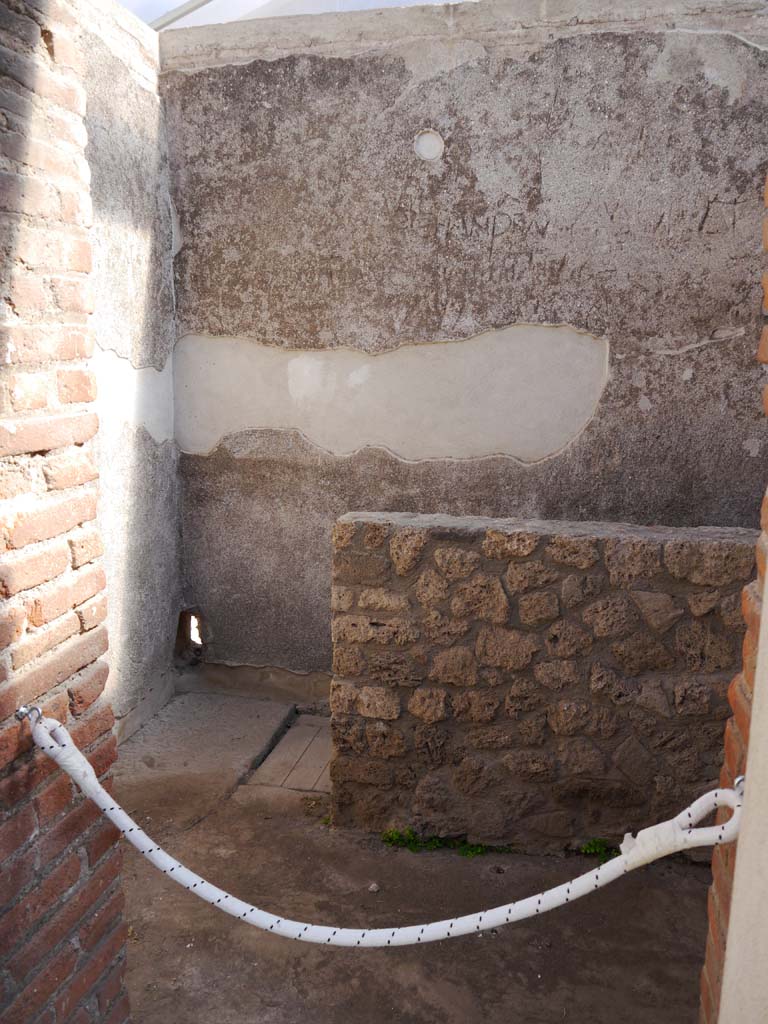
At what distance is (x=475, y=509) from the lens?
3.65 m

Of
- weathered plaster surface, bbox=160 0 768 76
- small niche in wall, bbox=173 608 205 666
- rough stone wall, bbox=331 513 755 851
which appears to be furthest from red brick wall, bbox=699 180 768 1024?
small niche in wall, bbox=173 608 205 666

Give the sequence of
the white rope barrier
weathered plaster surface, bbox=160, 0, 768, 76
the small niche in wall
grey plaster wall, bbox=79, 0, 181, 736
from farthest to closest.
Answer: the small niche in wall
grey plaster wall, bbox=79, 0, 181, 736
weathered plaster surface, bbox=160, 0, 768, 76
the white rope barrier

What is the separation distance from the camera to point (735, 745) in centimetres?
156

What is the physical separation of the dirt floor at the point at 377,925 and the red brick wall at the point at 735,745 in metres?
0.67

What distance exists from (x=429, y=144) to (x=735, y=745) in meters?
2.74

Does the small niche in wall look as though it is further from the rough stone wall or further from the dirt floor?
the rough stone wall

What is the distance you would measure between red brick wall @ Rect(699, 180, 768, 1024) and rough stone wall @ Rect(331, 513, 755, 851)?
100 centimetres

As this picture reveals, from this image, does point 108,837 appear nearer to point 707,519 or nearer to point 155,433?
point 155,433

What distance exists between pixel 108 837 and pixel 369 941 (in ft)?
1.85

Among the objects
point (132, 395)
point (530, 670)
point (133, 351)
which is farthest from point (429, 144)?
point (530, 670)

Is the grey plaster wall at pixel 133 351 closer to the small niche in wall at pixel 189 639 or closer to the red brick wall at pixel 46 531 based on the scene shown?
the small niche in wall at pixel 189 639

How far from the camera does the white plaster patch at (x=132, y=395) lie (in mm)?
3297

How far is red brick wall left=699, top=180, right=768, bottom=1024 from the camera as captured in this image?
144 centimetres

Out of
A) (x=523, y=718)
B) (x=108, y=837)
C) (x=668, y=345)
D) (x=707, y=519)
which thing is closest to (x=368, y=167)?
(x=668, y=345)
